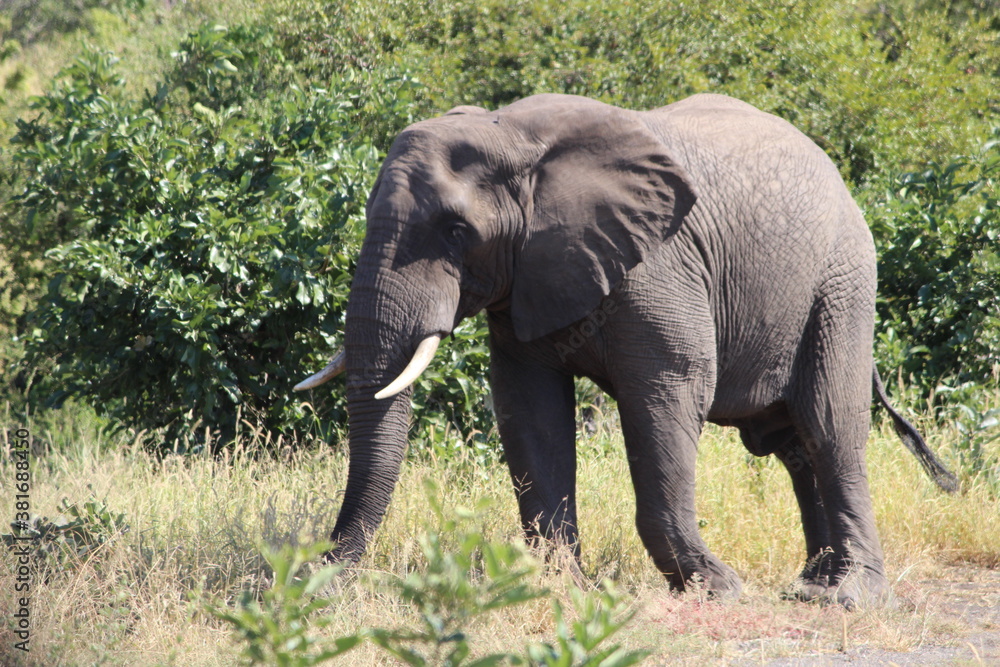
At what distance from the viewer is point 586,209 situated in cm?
483

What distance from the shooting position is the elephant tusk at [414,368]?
14.5ft

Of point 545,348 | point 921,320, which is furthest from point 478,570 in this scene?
point 921,320

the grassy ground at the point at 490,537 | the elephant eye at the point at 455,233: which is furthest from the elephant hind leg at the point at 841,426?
the elephant eye at the point at 455,233

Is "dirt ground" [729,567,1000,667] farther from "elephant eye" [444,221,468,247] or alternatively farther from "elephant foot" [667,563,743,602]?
"elephant eye" [444,221,468,247]

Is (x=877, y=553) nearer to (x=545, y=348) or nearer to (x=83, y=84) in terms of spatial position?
(x=545, y=348)

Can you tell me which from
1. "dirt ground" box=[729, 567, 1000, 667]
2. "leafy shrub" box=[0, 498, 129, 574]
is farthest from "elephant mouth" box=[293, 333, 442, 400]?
"dirt ground" box=[729, 567, 1000, 667]

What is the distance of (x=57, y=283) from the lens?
7.32 meters

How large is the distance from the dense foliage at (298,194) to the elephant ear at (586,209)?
2.60m

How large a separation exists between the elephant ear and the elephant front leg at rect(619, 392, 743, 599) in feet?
1.75

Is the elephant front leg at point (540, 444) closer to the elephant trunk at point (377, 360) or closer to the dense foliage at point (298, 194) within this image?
the elephant trunk at point (377, 360)

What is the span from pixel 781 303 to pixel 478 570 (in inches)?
73.9

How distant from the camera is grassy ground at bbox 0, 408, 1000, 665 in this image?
14.8 feet

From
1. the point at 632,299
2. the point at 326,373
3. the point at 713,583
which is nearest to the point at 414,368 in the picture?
the point at 326,373

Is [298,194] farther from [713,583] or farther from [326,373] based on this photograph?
[713,583]
